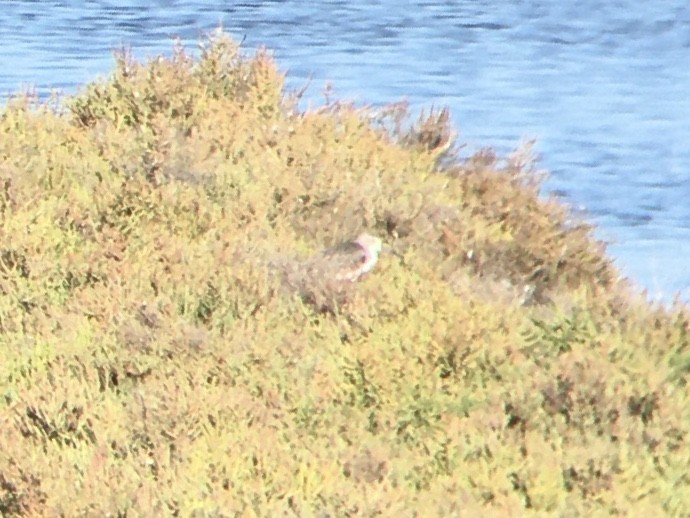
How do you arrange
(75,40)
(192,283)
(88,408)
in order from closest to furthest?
(88,408), (192,283), (75,40)

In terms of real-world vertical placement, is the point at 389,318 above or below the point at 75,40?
above

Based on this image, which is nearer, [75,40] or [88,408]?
[88,408]

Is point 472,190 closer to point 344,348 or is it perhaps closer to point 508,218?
point 508,218

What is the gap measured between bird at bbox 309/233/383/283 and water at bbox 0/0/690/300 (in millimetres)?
1718

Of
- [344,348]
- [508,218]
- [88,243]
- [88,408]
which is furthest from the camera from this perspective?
[508,218]

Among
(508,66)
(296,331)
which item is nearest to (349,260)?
(296,331)

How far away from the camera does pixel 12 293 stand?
7934 millimetres

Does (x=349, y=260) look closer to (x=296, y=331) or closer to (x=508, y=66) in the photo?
(x=296, y=331)

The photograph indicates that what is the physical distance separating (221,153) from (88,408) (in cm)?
367

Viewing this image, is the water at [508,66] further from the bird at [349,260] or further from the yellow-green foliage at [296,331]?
the bird at [349,260]

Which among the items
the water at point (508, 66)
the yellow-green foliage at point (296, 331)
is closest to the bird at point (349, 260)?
the yellow-green foliage at point (296, 331)

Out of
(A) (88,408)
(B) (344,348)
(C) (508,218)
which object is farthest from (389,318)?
(C) (508,218)

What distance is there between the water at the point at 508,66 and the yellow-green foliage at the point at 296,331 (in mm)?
1373

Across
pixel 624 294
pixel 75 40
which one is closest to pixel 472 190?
pixel 624 294
